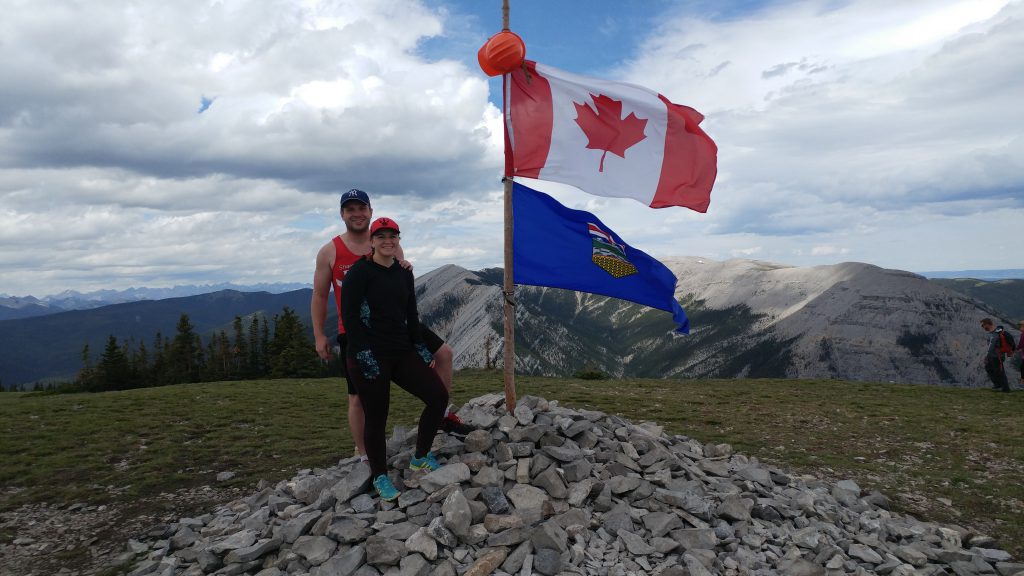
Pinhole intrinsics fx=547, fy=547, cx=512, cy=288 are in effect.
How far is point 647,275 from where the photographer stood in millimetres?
9836

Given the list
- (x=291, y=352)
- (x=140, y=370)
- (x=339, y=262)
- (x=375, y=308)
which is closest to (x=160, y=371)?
(x=140, y=370)

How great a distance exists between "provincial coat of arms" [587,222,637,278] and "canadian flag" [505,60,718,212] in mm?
714

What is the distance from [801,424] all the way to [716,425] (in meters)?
2.67

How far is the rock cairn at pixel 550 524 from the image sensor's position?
21.6 feet

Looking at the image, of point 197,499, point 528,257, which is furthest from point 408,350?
point 197,499

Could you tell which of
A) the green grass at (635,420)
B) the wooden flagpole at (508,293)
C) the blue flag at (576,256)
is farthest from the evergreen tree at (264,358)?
the blue flag at (576,256)

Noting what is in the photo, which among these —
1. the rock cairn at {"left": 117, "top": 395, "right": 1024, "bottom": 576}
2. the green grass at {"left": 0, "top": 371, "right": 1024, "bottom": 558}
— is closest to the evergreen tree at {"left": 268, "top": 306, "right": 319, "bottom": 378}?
the green grass at {"left": 0, "top": 371, "right": 1024, "bottom": 558}

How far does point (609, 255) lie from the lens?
31.6ft

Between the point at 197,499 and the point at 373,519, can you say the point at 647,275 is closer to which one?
the point at 373,519

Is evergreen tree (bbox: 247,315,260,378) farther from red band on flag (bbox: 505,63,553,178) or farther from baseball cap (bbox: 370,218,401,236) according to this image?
baseball cap (bbox: 370,218,401,236)

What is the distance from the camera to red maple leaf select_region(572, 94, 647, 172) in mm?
9641

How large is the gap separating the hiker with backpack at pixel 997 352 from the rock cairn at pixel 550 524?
58.3ft

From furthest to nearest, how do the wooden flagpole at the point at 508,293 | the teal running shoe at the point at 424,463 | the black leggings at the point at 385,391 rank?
the wooden flagpole at the point at 508,293, the teal running shoe at the point at 424,463, the black leggings at the point at 385,391

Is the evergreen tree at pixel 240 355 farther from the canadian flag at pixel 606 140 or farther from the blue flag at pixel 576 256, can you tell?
the canadian flag at pixel 606 140
